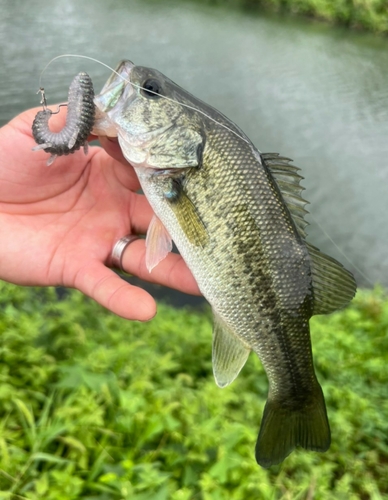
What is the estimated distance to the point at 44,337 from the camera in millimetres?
2904

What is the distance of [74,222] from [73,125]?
2.24ft

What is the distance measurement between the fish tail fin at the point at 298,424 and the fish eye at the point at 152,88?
1602mm

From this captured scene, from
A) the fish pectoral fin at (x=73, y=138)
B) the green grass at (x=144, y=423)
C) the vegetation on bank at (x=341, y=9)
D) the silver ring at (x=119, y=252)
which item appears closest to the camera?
the fish pectoral fin at (x=73, y=138)

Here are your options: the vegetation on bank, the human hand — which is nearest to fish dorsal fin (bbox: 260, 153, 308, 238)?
the human hand

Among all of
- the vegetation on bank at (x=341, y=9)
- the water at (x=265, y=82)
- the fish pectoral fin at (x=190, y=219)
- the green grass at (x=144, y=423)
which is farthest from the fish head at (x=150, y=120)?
the vegetation on bank at (x=341, y=9)

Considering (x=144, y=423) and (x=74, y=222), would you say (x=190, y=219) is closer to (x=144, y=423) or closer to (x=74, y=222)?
(x=74, y=222)

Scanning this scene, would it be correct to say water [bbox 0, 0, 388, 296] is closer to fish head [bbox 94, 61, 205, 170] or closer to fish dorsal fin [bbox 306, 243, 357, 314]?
fish dorsal fin [bbox 306, 243, 357, 314]

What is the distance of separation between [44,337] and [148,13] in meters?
12.9

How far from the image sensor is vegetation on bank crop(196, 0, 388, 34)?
2006 cm

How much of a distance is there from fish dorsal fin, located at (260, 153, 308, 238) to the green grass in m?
1.30

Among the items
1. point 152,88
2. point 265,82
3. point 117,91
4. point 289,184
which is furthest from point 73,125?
point 265,82

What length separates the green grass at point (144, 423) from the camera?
6.71 feet

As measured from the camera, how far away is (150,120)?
192cm

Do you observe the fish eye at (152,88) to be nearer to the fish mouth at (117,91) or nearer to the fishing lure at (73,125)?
the fish mouth at (117,91)
